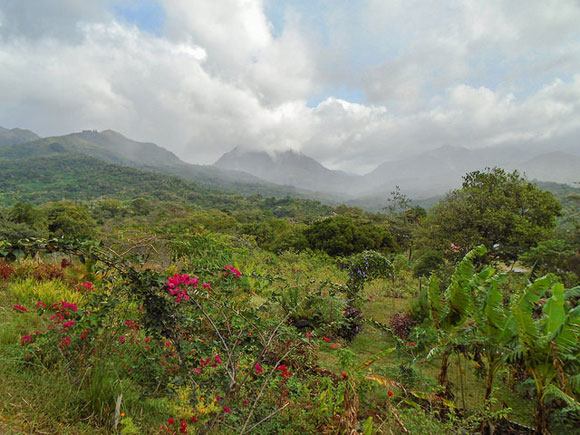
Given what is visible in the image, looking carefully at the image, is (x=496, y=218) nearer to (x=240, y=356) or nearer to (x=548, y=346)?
(x=548, y=346)

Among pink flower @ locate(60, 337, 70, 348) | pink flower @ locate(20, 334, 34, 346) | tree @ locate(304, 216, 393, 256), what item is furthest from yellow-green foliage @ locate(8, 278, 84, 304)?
tree @ locate(304, 216, 393, 256)

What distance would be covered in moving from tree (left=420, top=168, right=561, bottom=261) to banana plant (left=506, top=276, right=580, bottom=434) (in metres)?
8.44

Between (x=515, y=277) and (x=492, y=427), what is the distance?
6247 mm

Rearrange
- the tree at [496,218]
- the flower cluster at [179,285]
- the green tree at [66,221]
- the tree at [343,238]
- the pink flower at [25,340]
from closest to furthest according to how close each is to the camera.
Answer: the flower cluster at [179,285], the pink flower at [25,340], the tree at [496,218], the tree at [343,238], the green tree at [66,221]

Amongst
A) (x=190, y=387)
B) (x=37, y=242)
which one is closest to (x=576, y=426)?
(x=190, y=387)

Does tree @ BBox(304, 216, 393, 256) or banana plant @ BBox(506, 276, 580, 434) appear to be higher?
banana plant @ BBox(506, 276, 580, 434)

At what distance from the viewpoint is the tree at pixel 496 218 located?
33.6 ft

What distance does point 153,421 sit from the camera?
2104 millimetres

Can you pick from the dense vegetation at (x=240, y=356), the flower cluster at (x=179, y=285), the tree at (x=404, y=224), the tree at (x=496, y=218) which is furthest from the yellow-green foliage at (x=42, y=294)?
the tree at (x=404, y=224)

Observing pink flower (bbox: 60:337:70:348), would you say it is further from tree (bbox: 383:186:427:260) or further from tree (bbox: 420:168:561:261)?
tree (bbox: 383:186:427:260)

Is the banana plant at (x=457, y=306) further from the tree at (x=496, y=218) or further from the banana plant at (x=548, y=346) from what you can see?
the tree at (x=496, y=218)

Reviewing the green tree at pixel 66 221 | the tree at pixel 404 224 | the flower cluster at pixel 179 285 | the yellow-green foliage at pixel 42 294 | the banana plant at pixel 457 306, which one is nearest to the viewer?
the flower cluster at pixel 179 285

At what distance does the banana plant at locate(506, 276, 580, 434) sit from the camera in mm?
2654

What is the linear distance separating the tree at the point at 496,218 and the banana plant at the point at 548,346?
8439 mm
